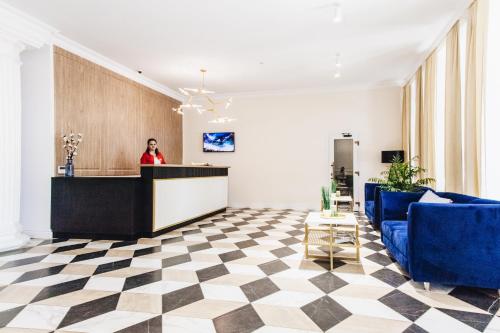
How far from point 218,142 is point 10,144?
193 inches

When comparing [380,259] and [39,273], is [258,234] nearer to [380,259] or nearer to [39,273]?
[380,259]

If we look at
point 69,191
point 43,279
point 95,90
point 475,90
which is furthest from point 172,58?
point 475,90

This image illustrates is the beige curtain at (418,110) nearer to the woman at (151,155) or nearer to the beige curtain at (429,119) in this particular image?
the beige curtain at (429,119)

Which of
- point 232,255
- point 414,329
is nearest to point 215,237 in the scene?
point 232,255

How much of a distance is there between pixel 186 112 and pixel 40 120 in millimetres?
4402

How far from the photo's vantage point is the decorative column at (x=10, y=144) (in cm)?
405

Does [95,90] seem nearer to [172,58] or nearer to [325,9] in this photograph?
[172,58]

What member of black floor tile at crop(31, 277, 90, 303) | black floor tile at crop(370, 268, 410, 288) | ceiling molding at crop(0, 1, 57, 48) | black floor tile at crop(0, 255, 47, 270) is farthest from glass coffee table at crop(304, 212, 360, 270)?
ceiling molding at crop(0, 1, 57, 48)

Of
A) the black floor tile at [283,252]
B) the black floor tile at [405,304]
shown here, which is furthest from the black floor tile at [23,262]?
the black floor tile at [405,304]

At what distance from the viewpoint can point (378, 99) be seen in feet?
23.9

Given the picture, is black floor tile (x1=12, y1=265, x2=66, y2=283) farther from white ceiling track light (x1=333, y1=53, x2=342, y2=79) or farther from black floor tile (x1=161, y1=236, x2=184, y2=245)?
white ceiling track light (x1=333, y1=53, x2=342, y2=79)

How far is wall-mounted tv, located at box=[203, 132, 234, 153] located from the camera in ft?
27.1

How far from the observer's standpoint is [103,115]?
221 inches

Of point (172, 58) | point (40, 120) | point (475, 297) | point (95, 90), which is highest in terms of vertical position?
point (172, 58)
